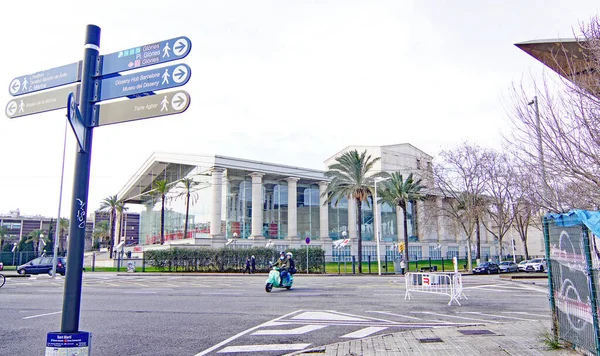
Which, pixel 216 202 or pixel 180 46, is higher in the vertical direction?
pixel 216 202

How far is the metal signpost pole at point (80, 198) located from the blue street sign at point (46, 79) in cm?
33

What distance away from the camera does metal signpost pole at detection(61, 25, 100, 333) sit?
166 inches

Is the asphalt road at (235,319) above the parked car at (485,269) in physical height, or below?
above

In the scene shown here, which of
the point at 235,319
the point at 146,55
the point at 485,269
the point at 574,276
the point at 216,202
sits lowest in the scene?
the point at 485,269

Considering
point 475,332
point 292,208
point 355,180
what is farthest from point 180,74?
point 292,208

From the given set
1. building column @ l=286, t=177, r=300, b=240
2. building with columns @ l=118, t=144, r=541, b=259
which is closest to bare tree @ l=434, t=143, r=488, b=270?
building with columns @ l=118, t=144, r=541, b=259

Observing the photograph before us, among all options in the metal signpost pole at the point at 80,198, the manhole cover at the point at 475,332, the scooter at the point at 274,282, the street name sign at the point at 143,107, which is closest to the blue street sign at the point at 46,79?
the metal signpost pole at the point at 80,198

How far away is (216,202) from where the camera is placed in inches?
1955

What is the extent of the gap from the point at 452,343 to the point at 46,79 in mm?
7460

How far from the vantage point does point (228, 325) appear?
33.9ft

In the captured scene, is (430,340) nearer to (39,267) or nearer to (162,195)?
(39,267)

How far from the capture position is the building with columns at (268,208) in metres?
51.4

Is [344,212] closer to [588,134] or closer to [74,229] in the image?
[588,134]

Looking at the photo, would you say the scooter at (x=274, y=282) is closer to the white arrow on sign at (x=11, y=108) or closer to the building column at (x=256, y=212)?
the white arrow on sign at (x=11, y=108)
